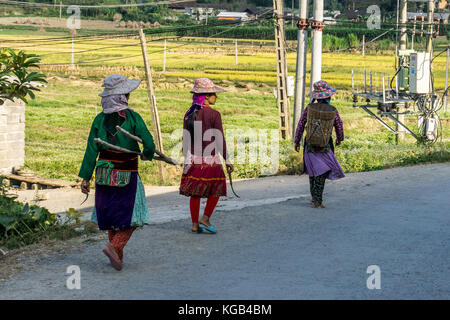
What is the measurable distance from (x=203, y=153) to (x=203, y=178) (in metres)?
0.29

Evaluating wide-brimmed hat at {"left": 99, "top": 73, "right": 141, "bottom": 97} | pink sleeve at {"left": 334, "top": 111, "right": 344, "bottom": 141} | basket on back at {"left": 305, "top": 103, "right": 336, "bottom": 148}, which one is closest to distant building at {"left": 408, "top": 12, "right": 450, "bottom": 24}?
pink sleeve at {"left": 334, "top": 111, "right": 344, "bottom": 141}

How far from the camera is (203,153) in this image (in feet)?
28.7

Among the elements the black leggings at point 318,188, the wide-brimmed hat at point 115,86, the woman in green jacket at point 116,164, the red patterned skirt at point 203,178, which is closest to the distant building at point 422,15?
the black leggings at point 318,188

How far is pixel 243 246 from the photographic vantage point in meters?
8.07

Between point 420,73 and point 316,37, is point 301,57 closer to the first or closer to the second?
point 316,37

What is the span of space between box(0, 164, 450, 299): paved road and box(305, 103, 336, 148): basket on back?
3.07 feet

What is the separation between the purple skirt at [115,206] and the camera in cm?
712

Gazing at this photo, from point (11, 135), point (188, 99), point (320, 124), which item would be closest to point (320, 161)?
point (320, 124)

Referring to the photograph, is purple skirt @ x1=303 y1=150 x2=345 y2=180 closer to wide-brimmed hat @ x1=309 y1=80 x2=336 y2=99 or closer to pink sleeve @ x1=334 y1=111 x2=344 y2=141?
pink sleeve @ x1=334 y1=111 x2=344 y2=141

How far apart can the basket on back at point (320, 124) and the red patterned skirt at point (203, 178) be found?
2.10m

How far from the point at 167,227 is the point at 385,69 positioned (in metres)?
41.8

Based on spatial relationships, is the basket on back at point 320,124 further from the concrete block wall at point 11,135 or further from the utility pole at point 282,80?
the utility pole at point 282,80

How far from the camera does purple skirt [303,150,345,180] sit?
1040 cm
